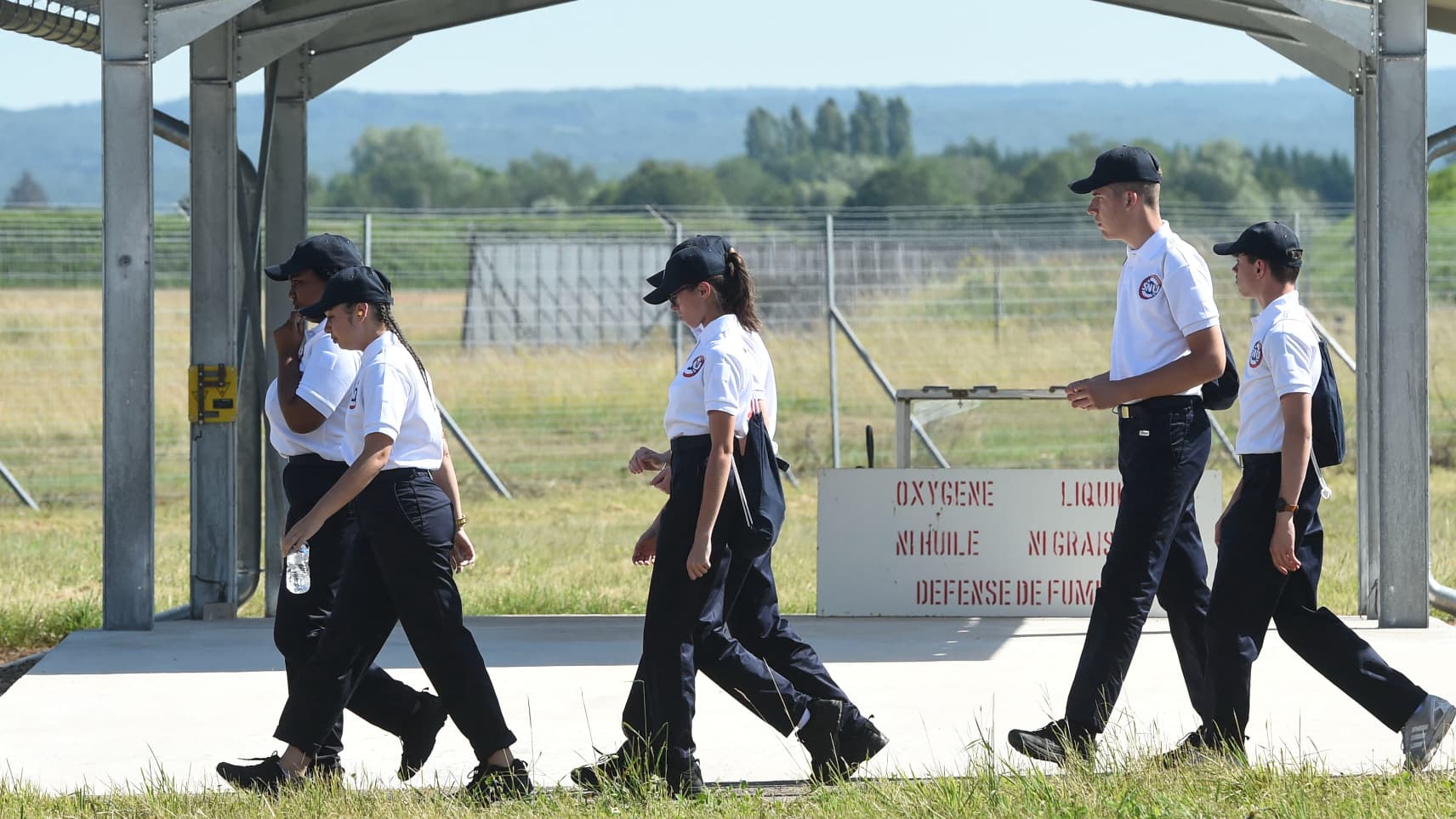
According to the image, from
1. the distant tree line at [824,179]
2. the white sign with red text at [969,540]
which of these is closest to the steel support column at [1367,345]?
the white sign with red text at [969,540]

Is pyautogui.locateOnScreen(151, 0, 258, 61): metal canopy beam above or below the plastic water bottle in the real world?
A: above

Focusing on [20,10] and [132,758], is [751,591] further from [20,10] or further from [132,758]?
[20,10]

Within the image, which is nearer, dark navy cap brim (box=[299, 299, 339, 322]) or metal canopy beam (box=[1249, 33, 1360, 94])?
dark navy cap brim (box=[299, 299, 339, 322])

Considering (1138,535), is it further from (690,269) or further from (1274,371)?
(690,269)

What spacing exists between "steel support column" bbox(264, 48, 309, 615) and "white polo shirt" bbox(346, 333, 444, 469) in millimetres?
4503

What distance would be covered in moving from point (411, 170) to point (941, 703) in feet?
480

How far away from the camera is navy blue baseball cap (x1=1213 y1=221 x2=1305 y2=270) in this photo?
219 inches

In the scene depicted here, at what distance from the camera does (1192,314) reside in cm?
550

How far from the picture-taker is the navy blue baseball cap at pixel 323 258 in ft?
18.6

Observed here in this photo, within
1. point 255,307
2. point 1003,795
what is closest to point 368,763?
point 1003,795

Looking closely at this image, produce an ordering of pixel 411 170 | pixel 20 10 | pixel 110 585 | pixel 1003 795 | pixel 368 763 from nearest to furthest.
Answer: pixel 1003 795 < pixel 368 763 < pixel 110 585 < pixel 20 10 < pixel 411 170

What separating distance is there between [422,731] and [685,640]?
3.03ft

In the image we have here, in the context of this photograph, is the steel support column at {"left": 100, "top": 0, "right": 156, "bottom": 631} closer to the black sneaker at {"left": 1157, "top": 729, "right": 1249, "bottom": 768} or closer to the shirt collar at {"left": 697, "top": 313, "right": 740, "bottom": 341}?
the shirt collar at {"left": 697, "top": 313, "right": 740, "bottom": 341}

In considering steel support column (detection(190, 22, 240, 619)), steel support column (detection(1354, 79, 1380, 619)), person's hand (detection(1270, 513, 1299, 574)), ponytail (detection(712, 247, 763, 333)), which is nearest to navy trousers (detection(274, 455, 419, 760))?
ponytail (detection(712, 247, 763, 333))
